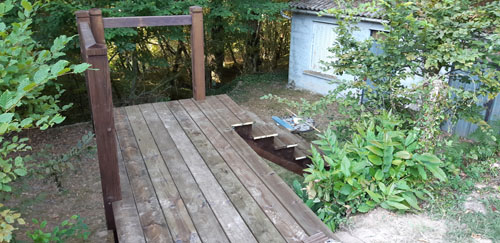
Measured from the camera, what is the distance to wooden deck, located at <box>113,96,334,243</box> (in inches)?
83.1

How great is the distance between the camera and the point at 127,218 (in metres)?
2.23

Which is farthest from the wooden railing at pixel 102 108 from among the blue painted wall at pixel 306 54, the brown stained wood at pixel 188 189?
the blue painted wall at pixel 306 54

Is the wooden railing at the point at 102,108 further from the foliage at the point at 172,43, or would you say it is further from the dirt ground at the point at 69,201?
the foliage at the point at 172,43

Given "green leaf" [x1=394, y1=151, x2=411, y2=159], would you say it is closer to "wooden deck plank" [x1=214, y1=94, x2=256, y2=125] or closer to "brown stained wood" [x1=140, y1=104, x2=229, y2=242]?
"brown stained wood" [x1=140, y1=104, x2=229, y2=242]

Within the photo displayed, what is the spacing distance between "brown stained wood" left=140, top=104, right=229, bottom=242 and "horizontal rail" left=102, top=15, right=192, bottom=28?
970mm

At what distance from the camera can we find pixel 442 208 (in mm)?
2527

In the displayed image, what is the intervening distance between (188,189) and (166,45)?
334 inches

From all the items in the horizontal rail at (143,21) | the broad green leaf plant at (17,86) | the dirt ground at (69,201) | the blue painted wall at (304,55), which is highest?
the horizontal rail at (143,21)

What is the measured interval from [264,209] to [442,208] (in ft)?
4.15

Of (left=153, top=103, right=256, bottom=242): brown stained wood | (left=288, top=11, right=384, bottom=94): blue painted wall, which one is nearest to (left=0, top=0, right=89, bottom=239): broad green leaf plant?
(left=153, top=103, right=256, bottom=242): brown stained wood

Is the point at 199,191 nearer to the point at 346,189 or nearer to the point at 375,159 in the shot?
the point at 346,189

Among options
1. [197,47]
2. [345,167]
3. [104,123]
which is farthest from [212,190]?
[197,47]

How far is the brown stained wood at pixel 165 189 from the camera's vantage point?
82.9 inches

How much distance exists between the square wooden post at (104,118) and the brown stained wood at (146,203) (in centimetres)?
16
